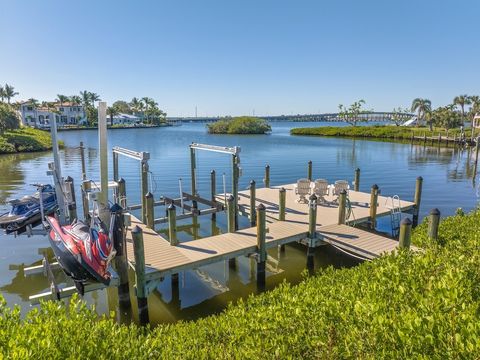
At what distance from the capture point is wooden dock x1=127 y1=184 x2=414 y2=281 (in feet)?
31.2

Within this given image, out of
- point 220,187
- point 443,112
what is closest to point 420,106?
point 443,112

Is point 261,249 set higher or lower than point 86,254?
lower

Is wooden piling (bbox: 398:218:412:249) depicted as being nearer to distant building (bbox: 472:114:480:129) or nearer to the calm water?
the calm water

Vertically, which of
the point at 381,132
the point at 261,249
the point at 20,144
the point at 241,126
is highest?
the point at 241,126

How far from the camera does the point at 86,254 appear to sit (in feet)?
27.0

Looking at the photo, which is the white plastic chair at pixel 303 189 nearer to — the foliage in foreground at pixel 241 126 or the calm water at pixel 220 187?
the calm water at pixel 220 187

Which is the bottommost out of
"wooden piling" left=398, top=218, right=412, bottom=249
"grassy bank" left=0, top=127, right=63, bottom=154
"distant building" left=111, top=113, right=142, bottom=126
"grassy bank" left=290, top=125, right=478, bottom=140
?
"wooden piling" left=398, top=218, right=412, bottom=249

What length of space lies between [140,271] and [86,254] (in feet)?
4.37

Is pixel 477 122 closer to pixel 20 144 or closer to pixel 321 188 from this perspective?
pixel 321 188

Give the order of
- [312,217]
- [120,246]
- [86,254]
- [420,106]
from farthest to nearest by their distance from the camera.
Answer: [420,106]
[312,217]
[120,246]
[86,254]

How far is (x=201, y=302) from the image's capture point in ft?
33.9

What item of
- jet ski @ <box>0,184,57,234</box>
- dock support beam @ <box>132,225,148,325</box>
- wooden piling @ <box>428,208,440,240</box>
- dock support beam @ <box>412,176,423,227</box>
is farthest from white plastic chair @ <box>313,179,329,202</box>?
jet ski @ <box>0,184,57,234</box>

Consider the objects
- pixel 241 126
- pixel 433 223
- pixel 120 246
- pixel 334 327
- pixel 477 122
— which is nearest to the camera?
pixel 334 327

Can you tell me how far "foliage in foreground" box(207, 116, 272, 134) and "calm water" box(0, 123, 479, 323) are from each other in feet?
125
